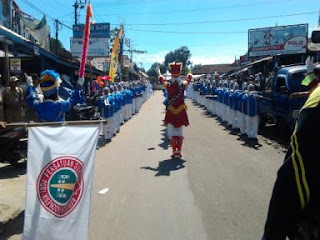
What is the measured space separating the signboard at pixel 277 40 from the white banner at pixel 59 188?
30.0m

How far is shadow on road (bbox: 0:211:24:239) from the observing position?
4.98 m

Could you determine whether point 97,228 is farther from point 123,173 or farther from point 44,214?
point 123,173

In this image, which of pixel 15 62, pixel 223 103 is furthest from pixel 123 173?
pixel 223 103

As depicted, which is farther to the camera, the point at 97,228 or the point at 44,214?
the point at 97,228

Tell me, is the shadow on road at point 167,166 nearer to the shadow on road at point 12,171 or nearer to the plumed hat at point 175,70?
the plumed hat at point 175,70

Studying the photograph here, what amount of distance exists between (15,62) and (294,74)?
8587 mm

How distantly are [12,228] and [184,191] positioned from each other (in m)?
2.77

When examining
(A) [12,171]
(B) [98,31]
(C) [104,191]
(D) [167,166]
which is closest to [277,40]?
(B) [98,31]

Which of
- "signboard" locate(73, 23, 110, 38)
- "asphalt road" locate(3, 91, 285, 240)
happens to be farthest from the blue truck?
"signboard" locate(73, 23, 110, 38)

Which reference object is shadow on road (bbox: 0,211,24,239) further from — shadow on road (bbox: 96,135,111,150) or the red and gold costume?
shadow on road (bbox: 96,135,111,150)

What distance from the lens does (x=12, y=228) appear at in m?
5.18

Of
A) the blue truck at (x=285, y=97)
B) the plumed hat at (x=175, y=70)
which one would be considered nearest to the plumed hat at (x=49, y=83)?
the plumed hat at (x=175, y=70)

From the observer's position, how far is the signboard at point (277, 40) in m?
32.9

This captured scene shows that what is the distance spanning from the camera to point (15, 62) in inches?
513
